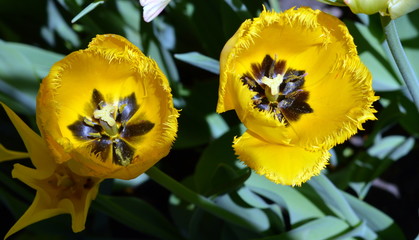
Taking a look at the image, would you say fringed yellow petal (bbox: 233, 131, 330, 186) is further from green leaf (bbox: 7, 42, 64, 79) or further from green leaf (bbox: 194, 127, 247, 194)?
green leaf (bbox: 7, 42, 64, 79)

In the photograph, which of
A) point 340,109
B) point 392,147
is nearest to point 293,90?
point 340,109

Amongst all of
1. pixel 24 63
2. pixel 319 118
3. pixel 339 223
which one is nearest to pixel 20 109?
pixel 24 63

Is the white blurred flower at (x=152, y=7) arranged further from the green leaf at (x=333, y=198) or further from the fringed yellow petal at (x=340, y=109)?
the green leaf at (x=333, y=198)

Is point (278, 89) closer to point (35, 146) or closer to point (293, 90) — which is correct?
point (293, 90)

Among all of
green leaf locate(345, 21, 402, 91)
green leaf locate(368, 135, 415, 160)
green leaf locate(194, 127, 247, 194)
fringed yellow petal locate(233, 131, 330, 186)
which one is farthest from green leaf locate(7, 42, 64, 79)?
green leaf locate(368, 135, 415, 160)

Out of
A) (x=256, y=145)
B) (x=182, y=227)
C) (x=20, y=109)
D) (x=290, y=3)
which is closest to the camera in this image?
(x=256, y=145)

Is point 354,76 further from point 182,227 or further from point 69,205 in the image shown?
point 182,227
